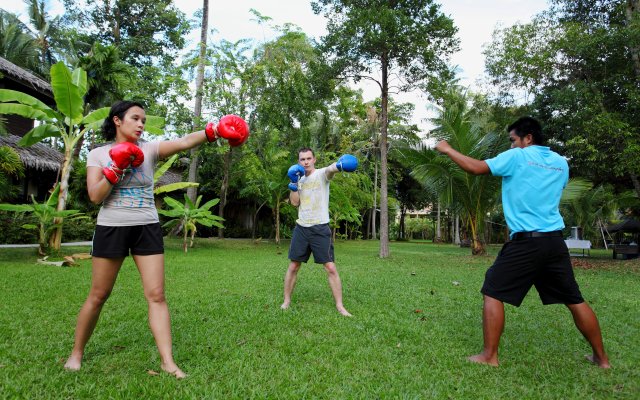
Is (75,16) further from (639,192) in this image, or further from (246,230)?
(639,192)

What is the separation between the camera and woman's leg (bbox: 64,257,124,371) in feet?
8.84

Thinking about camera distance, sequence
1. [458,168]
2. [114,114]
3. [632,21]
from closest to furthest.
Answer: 1. [114,114]
2. [632,21]
3. [458,168]

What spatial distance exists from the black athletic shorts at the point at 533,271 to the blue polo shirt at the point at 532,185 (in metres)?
0.12

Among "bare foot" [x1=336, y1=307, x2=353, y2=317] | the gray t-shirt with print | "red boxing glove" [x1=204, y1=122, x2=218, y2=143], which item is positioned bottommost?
"bare foot" [x1=336, y1=307, x2=353, y2=317]

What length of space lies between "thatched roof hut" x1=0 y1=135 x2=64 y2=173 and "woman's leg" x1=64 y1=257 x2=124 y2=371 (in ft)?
36.3

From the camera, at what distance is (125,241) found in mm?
2707

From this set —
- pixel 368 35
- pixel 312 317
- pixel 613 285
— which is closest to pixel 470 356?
pixel 312 317

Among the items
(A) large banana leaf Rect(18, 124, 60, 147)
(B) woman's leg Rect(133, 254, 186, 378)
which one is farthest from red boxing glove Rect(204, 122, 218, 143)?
(A) large banana leaf Rect(18, 124, 60, 147)

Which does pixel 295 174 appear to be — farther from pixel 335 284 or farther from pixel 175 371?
pixel 175 371

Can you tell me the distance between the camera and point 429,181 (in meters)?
12.6

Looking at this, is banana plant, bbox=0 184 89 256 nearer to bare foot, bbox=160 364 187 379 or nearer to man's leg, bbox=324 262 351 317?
man's leg, bbox=324 262 351 317

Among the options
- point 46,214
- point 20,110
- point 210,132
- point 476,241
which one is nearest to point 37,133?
point 20,110

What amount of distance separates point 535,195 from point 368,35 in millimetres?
8920

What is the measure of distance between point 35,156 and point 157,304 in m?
12.2
